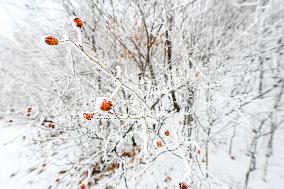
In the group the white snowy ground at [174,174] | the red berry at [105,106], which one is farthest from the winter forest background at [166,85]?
the red berry at [105,106]

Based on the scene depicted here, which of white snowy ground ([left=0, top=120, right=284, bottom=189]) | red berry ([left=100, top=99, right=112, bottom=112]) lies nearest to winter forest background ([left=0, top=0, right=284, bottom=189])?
white snowy ground ([left=0, top=120, right=284, bottom=189])

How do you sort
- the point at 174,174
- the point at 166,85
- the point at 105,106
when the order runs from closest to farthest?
the point at 105,106
the point at 166,85
the point at 174,174

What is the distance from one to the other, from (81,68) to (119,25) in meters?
1.38

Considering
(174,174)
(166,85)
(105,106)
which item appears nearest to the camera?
(105,106)

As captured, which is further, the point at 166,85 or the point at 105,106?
the point at 166,85

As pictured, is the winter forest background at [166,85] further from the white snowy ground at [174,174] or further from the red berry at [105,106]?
the red berry at [105,106]

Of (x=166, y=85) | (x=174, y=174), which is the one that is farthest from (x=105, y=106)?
(x=174, y=174)

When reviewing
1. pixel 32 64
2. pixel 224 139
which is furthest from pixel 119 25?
pixel 224 139

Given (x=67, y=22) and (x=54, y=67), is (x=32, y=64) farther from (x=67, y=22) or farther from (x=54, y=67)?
(x=67, y=22)

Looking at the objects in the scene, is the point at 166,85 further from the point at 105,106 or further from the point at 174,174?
the point at 105,106

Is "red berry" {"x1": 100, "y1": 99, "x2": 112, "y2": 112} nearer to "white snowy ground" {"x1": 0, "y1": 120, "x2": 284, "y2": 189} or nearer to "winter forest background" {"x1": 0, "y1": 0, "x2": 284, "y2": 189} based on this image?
"winter forest background" {"x1": 0, "y1": 0, "x2": 284, "y2": 189}

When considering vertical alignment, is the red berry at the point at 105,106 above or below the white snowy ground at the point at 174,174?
above

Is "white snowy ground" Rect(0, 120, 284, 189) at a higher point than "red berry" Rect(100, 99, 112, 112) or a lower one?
lower

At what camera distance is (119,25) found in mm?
3660
